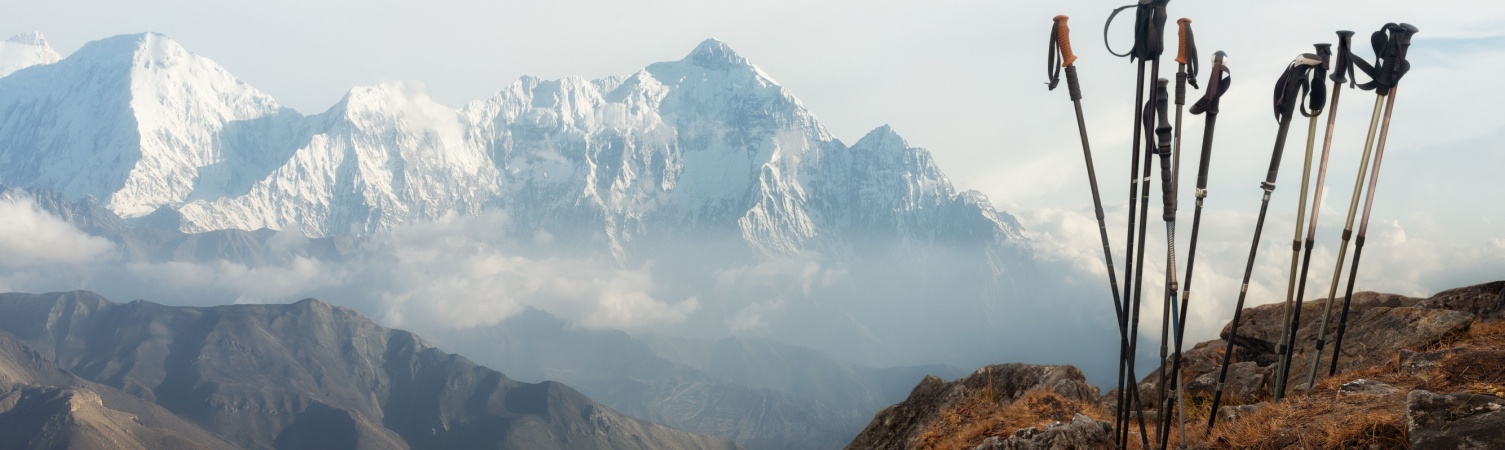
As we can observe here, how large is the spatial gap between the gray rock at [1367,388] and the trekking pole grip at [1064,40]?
7341mm

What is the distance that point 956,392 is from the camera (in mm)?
20359

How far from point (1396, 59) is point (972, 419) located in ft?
33.4

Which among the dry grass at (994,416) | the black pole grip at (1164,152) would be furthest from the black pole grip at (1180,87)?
the dry grass at (994,416)

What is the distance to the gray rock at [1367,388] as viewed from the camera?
44.9 ft

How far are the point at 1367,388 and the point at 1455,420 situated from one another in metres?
4.49

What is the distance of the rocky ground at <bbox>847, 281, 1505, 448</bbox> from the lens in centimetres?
1080

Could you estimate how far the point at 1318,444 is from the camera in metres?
11.4

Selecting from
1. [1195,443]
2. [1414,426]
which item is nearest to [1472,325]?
[1195,443]

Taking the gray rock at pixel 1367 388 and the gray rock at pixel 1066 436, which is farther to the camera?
the gray rock at pixel 1066 436

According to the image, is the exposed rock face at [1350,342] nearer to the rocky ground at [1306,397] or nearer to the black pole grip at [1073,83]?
the rocky ground at [1306,397]

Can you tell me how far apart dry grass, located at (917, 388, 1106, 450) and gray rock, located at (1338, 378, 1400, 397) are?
4252 millimetres

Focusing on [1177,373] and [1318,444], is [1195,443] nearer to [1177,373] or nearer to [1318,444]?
[1177,373]

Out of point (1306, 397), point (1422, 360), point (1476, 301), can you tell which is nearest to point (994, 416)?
point (1306, 397)


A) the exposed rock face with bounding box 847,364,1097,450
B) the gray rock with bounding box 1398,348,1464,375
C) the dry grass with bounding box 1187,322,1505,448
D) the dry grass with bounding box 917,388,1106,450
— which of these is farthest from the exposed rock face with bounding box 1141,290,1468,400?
the dry grass with bounding box 917,388,1106,450
